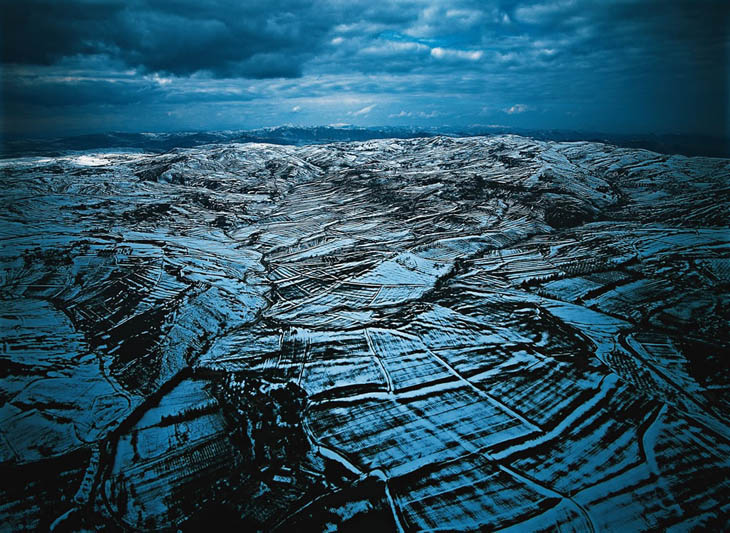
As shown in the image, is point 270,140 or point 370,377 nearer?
point 370,377

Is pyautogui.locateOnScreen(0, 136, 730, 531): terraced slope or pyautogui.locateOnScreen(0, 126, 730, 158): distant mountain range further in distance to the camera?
pyautogui.locateOnScreen(0, 126, 730, 158): distant mountain range

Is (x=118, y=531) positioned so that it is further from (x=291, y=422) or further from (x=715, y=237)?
(x=715, y=237)

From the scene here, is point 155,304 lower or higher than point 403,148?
lower

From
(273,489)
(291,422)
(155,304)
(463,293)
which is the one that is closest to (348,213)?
(463,293)

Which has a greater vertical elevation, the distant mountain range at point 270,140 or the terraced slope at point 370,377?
the distant mountain range at point 270,140

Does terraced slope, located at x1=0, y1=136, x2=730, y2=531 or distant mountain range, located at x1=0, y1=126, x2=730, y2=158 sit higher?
distant mountain range, located at x1=0, y1=126, x2=730, y2=158

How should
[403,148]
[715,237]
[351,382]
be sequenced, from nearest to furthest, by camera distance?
[351,382]
[715,237]
[403,148]

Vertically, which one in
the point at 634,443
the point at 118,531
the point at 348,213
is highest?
the point at 348,213

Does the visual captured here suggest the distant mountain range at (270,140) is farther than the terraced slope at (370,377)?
Yes
